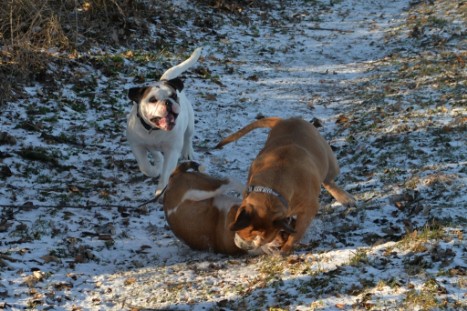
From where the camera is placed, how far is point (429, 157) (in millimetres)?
6719

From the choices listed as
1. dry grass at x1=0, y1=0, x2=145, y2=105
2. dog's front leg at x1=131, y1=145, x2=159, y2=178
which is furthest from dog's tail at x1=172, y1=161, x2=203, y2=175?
dry grass at x1=0, y1=0, x2=145, y2=105

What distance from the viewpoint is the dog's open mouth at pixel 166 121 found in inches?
253

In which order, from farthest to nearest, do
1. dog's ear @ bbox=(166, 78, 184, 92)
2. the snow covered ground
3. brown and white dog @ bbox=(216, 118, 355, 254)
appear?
dog's ear @ bbox=(166, 78, 184, 92)
brown and white dog @ bbox=(216, 118, 355, 254)
the snow covered ground

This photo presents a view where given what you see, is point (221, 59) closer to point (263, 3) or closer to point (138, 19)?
point (138, 19)

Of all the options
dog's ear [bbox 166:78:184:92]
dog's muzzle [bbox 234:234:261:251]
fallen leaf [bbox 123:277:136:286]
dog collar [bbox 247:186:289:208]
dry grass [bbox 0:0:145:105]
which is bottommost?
fallen leaf [bbox 123:277:136:286]

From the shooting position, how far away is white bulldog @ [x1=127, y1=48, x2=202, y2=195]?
21.1 ft

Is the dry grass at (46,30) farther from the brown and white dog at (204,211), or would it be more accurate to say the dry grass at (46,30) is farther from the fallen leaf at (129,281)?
the fallen leaf at (129,281)

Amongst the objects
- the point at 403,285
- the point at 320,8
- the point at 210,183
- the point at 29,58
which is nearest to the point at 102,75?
the point at 29,58

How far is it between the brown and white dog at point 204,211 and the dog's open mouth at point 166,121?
2.53 feet

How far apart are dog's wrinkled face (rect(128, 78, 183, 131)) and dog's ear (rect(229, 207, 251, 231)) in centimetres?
221

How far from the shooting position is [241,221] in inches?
175

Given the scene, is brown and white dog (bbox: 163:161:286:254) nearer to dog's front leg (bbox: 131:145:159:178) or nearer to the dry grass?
dog's front leg (bbox: 131:145:159:178)

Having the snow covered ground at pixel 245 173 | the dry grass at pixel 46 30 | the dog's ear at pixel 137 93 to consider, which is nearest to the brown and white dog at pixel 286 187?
the snow covered ground at pixel 245 173

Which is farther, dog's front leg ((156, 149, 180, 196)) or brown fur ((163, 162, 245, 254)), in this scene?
dog's front leg ((156, 149, 180, 196))
